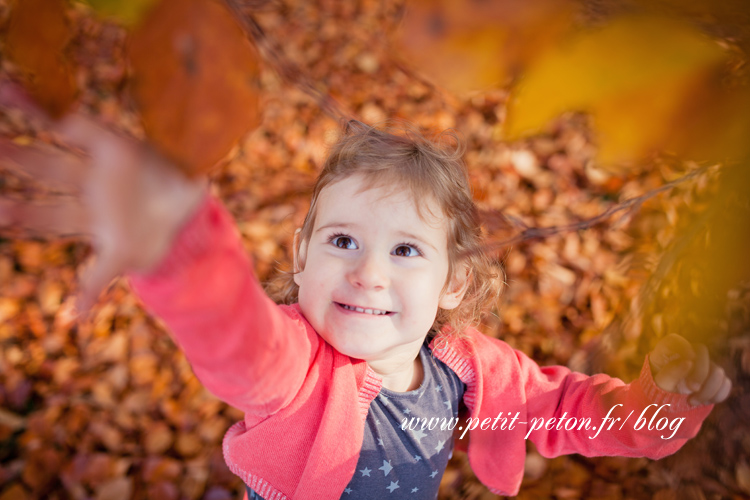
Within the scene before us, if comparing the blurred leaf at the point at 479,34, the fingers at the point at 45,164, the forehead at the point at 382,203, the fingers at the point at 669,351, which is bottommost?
the fingers at the point at 669,351

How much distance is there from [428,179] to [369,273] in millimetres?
214

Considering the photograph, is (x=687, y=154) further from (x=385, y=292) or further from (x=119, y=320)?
(x=119, y=320)

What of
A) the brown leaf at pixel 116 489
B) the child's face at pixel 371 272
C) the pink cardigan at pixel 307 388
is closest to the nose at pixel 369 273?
the child's face at pixel 371 272

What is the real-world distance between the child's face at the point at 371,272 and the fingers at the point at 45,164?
44 centimetres

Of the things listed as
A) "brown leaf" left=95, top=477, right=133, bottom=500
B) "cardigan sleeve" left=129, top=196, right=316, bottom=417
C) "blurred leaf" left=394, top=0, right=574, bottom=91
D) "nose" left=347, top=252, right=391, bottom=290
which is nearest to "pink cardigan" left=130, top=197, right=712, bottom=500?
"cardigan sleeve" left=129, top=196, right=316, bottom=417

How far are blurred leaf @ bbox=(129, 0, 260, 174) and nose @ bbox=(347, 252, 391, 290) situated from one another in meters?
0.35

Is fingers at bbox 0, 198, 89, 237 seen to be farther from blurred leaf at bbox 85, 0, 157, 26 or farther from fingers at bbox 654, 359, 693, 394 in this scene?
fingers at bbox 654, 359, 693, 394

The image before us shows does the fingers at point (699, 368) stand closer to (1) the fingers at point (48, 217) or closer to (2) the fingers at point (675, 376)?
(2) the fingers at point (675, 376)

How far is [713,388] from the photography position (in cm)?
67

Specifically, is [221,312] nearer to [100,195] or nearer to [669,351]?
[100,195]

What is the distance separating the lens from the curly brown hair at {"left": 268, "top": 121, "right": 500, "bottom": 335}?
77 cm

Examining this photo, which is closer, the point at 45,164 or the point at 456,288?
the point at 45,164

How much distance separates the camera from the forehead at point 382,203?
72 cm

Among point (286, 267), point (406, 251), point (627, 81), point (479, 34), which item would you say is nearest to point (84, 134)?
point (479, 34)
